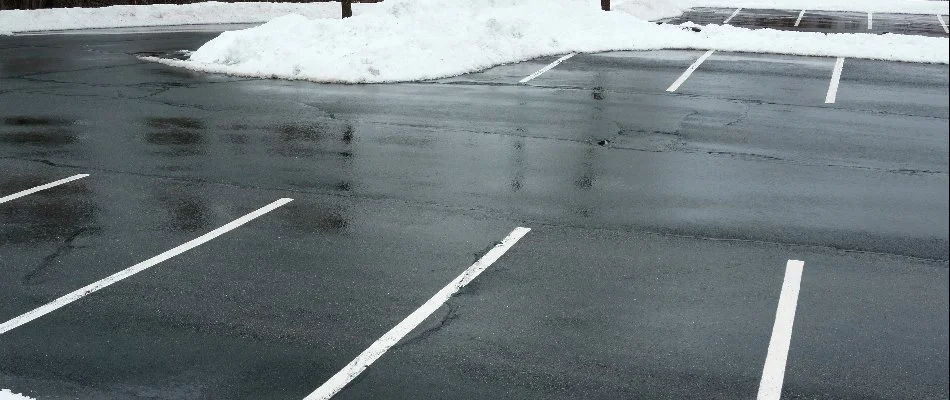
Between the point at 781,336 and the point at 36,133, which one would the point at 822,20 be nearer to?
the point at 36,133

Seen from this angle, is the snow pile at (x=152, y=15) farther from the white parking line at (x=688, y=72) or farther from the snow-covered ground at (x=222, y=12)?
the white parking line at (x=688, y=72)

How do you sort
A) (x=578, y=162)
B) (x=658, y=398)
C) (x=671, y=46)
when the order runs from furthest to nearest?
(x=671, y=46), (x=578, y=162), (x=658, y=398)

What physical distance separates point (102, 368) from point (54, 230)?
2961 millimetres

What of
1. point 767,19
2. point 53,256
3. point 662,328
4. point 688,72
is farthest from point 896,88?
point 767,19

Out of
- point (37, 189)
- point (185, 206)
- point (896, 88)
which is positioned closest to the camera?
Answer: point (185, 206)

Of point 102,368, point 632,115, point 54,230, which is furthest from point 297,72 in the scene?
point 102,368

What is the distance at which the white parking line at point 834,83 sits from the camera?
536 inches

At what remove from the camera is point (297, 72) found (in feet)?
51.4

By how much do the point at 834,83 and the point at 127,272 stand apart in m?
11.3

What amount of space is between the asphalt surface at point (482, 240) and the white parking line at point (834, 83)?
26cm

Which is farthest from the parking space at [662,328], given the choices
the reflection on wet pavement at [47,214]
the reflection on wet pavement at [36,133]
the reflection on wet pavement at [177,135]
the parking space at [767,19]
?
the parking space at [767,19]

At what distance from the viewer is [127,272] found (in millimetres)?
6789

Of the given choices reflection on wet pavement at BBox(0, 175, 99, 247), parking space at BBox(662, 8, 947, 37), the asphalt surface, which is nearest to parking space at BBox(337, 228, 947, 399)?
the asphalt surface

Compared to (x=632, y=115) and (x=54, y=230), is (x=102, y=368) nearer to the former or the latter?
(x=54, y=230)
